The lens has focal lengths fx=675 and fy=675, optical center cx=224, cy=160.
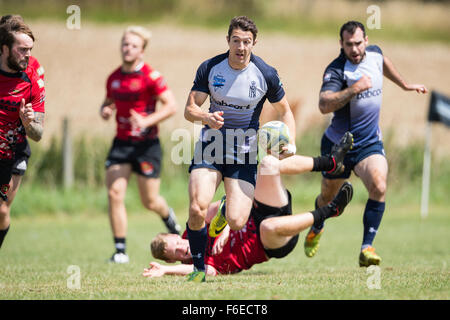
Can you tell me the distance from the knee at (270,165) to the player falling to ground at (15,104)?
92.7 inches

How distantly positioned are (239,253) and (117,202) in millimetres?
2638

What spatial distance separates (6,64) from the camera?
657cm

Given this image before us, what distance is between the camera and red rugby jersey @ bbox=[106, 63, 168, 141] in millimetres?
9328

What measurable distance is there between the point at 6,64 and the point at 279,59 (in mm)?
24314

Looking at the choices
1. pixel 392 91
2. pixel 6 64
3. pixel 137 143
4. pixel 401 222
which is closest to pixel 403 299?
pixel 6 64

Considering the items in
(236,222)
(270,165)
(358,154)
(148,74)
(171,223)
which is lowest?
(171,223)

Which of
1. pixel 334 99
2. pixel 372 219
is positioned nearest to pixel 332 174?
pixel 372 219

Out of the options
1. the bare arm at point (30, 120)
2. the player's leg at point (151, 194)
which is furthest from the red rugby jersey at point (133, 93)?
the bare arm at point (30, 120)

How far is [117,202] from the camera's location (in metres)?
9.30

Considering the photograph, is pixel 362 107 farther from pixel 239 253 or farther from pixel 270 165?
pixel 239 253

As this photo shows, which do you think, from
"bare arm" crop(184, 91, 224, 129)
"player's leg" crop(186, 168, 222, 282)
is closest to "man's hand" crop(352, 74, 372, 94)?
"bare arm" crop(184, 91, 224, 129)

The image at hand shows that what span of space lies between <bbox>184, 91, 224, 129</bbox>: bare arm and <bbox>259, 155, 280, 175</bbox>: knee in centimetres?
96

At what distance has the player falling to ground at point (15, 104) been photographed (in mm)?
6465
